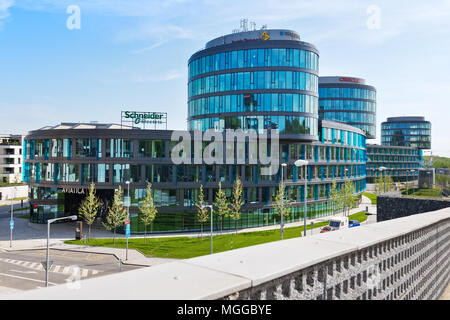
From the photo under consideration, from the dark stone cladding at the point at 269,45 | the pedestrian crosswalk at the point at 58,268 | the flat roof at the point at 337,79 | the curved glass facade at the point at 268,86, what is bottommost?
the pedestrian crosswalk at the point at 58,268

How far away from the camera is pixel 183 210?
164 feet

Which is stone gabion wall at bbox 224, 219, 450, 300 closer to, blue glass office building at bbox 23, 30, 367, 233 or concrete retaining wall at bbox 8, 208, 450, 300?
concrete retaining wall at bbox 8, 208, 450, 300

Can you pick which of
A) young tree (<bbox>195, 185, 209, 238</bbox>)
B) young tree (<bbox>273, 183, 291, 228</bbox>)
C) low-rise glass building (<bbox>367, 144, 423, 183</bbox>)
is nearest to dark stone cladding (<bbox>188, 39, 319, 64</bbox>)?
young tree (<bbox>273, 183, 291, 228</bbox>)

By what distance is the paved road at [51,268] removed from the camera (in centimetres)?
2753

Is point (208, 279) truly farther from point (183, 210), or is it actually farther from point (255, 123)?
point (255, 123)

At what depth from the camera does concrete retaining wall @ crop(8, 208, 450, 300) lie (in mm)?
4176

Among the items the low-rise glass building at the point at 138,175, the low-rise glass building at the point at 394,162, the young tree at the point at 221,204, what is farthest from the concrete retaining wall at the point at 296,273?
the low-rise glass building at the point at 394,162

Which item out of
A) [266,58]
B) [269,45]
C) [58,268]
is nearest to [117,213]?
[58,268]

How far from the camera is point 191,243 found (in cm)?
4181

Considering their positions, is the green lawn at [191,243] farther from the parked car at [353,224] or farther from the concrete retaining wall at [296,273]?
the concrete retaining wall at [296,273]

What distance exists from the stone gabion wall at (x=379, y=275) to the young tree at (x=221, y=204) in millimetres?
35950

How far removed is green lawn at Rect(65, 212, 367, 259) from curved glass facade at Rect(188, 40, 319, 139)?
19801 mm
